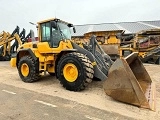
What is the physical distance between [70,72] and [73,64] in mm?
277

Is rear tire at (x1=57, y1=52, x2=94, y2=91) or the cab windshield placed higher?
the cab windshield

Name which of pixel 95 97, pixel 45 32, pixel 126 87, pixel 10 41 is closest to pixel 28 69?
pixel 45 32

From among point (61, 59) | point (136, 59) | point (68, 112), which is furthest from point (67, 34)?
point (68, 112)

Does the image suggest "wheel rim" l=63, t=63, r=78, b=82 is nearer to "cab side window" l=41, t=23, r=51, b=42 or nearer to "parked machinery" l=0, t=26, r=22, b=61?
"cab side window" l=41, t=23, r=51, b=42

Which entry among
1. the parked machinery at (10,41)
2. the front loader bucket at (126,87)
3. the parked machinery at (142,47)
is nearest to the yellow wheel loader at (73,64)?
the front loader bucket at (126,87)

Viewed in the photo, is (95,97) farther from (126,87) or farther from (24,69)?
(24,69)

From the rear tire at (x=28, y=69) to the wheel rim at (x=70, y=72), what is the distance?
1.47m

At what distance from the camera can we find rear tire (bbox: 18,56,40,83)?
21.5ft

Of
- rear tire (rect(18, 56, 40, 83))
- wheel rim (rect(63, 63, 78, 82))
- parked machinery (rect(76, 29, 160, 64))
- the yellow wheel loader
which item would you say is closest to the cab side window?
the yellow wheel loader

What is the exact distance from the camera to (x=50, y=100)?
4.67 metres

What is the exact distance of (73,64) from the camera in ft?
17.5

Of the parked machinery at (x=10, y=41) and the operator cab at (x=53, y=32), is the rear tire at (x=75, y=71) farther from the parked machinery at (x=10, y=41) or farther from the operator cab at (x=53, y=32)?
the parked machinery at (x=10, y=41)

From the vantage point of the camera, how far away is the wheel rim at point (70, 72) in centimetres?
532

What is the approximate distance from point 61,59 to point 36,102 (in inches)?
61.2
